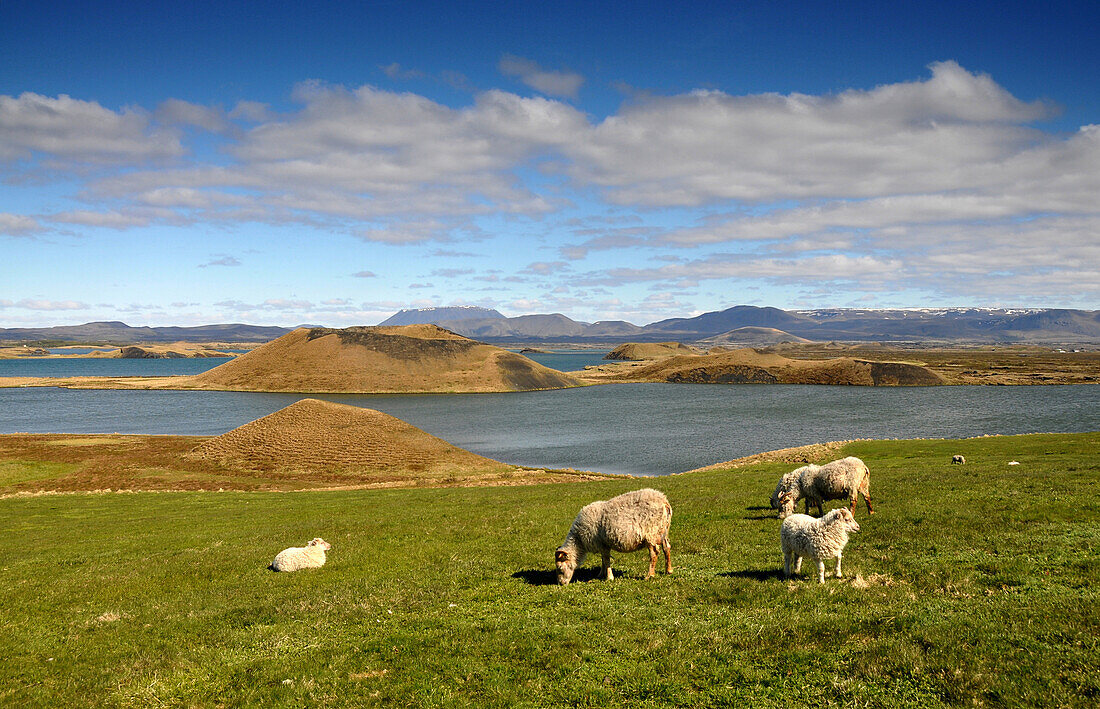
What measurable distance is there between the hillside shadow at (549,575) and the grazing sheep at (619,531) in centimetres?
40

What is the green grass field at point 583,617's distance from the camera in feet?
33.9

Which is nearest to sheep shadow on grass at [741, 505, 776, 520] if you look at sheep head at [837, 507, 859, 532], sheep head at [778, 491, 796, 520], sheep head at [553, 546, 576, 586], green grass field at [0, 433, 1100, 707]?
green grass field at [0, 433, 1100, 707]

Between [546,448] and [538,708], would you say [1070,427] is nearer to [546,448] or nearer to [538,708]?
[546,448]

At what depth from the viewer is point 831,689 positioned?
9.91m

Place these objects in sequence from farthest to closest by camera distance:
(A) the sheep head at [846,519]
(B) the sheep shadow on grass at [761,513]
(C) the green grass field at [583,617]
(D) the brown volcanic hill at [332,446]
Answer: (D) the brown volcanic hill at [332,446], (B) the sheep shadow on grass at [761,513], (A) the sheep head at [846,519], (C) the green grass field at [583,617]

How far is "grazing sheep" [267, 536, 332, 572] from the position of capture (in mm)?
20922

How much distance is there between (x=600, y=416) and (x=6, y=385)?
7551 inches

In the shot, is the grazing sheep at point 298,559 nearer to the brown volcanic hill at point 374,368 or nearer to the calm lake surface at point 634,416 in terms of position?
the calm lake surface at point 634,416

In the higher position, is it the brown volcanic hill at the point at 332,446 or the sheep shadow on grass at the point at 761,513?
the sheep shadow on grass at the point at 761,513

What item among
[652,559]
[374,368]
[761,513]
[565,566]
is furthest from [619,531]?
[374,368]

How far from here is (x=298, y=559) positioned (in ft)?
69.5

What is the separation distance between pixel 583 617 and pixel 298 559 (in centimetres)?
1254

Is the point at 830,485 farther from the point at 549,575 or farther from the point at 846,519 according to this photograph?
the point at 549,575

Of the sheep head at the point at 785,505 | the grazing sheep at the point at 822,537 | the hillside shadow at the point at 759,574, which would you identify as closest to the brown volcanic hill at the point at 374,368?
the sheep head at the point at 785,505
